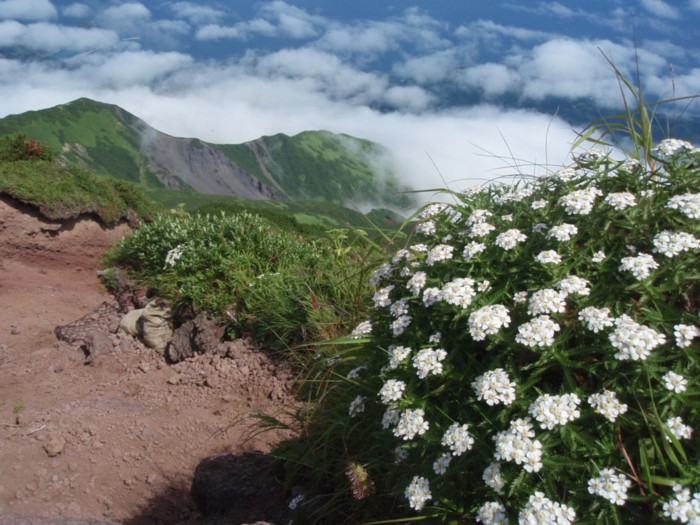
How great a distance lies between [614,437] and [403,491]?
41.9 inches

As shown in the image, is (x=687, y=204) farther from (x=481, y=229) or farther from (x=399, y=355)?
(x=399, y=355)

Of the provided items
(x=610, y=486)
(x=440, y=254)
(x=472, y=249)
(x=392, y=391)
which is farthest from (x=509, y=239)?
(x=610, y=486)

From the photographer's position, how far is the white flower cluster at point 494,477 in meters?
2.75

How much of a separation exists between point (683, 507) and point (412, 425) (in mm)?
1143

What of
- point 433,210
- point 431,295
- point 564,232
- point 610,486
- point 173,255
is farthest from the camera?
point 173,255

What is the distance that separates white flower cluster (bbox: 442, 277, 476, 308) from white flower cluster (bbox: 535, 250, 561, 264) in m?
0.34

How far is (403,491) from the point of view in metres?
3.25

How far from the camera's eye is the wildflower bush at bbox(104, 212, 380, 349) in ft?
22.8

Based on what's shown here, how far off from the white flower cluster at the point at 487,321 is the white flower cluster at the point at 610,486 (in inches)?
28.5

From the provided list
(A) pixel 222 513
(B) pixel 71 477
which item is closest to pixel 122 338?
(B) pixel 71 477

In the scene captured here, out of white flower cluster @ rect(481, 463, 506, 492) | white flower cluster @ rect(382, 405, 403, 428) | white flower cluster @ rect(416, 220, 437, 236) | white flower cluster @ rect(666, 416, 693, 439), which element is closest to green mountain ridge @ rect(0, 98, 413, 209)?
white flower cluster @ rect(416, 220, 437, 236)

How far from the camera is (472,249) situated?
3.35 metres

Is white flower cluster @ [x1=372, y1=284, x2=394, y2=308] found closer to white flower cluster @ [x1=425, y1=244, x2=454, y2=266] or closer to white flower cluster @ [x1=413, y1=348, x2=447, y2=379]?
white flower cluster @ [x1=425, y1=244, x2=454, y2=266]

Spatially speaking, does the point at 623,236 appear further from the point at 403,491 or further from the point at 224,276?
the point at 224,276
